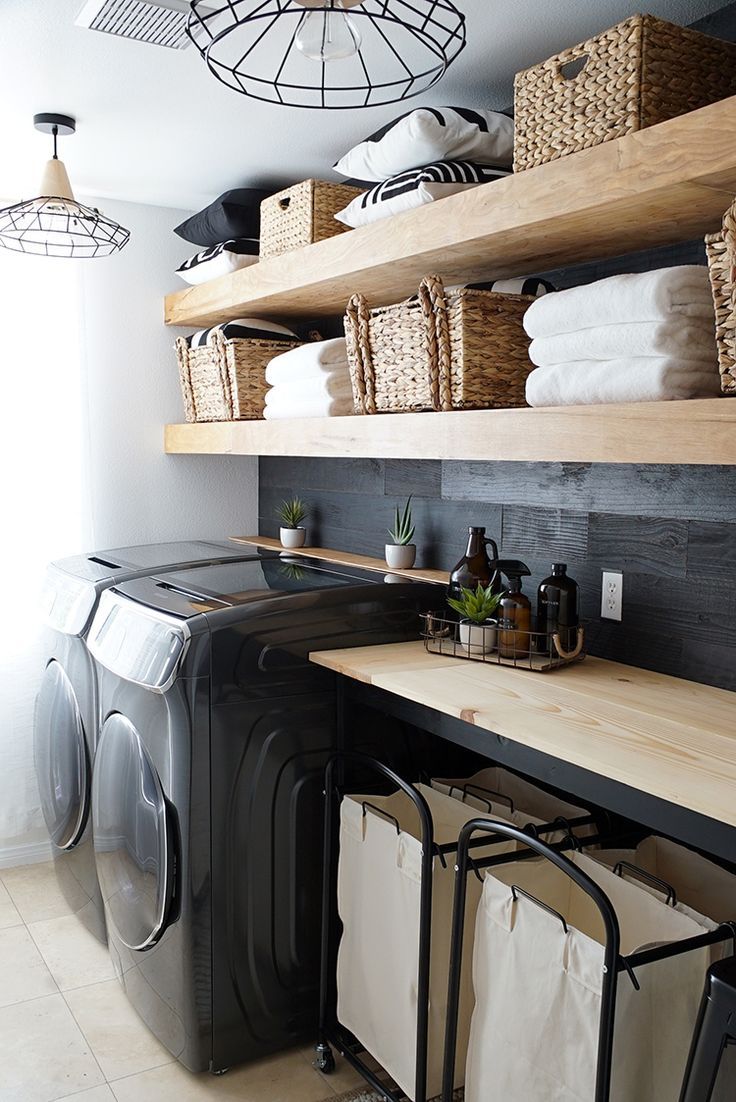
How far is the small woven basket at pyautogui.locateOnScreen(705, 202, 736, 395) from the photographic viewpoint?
144 centimetres

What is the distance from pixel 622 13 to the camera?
189cm

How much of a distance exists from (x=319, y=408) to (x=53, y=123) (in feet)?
3.17

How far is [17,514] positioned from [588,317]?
7.10 ft

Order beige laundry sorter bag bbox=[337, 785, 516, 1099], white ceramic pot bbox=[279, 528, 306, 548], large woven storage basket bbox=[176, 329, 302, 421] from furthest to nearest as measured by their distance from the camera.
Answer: white ceramic pot bbox=[279, 528, 306, 548] < large woven storage basket bbox=[176, 329, 302, 421] < beige laundry sorter bag bbox=[337, 785, 516, 1099]

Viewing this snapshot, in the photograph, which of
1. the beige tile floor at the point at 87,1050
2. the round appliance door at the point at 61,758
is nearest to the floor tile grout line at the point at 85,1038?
the beige tile floor at the point at 87,1050

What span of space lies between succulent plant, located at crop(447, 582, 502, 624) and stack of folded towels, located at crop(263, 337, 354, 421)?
27.2 inches

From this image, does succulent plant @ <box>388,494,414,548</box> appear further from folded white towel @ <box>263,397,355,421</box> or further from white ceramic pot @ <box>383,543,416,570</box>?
folded white towel @ <box>263,397,355,421</box>

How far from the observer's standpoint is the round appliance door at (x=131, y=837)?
2.18 metres

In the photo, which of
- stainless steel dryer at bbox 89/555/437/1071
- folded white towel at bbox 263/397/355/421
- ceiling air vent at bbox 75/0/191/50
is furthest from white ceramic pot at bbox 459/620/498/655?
ceiling air vent at bbox 75/0/191/50

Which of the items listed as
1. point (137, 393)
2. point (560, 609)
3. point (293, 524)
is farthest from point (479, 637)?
point (137, 393)

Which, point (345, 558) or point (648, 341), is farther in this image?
point (345, 558)

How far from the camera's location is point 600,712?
170cm

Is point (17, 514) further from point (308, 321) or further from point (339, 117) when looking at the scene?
point (339, 117)

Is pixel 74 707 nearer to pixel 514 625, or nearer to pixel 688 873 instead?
pixel 514 625
